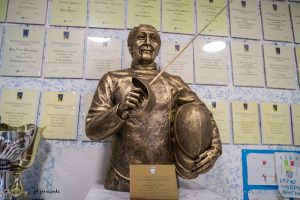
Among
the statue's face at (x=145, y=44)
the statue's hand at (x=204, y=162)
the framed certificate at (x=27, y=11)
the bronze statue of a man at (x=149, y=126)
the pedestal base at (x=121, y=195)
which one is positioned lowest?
the pedestal base at (x=121, y=195)

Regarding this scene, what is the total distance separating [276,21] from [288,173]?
0.82 metres

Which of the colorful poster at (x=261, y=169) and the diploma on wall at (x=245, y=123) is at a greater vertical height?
the diploma on wall at (x=245, y=123)

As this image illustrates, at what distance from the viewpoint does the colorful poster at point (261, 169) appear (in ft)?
4.24

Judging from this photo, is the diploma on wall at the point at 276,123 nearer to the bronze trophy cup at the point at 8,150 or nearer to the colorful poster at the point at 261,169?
the colorful poster at the point at 261,169

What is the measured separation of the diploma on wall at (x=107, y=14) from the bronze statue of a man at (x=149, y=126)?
362mm

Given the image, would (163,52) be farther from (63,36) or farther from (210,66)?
(63,36)

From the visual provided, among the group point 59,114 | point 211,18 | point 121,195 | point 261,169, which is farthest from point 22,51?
point 261,169

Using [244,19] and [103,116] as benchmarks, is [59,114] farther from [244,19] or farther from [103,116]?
[244,19]

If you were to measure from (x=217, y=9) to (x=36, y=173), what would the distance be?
3.97 feet

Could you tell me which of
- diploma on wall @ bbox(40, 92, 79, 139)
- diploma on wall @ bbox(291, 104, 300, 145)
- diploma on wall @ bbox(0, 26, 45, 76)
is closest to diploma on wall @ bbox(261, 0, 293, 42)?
diploma on wall @ bbox(291, 104, 300, 145)

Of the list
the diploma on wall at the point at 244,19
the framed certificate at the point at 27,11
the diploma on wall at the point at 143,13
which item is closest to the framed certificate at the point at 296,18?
the diploma on wall at the point at 244,19

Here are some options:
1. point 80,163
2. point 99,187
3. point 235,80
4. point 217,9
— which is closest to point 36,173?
point 80,163

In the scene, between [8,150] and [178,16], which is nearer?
[8,150]

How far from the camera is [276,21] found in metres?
1.51
